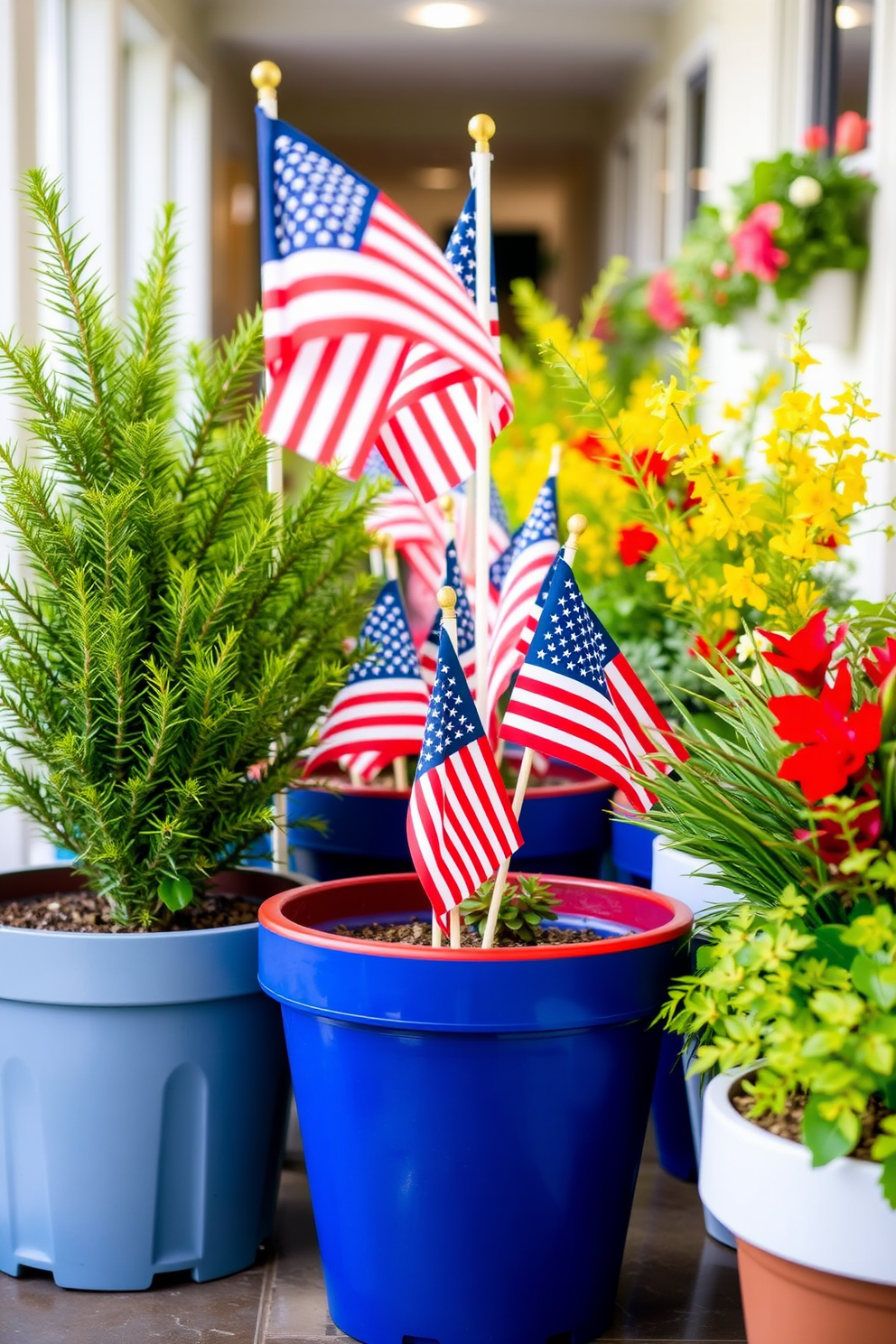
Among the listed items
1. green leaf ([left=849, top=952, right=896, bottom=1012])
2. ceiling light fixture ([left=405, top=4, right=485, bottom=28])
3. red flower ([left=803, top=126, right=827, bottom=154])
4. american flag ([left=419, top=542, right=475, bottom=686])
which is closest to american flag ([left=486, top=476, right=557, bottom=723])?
american flag ([left=419, top=542, right=475, bottom=686])

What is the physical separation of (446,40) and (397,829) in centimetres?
483

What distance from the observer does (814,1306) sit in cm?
107

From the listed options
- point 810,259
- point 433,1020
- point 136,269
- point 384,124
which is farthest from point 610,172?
point 433,1020

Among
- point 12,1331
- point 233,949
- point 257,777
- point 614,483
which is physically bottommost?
point 12,1331

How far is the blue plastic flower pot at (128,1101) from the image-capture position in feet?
4.83

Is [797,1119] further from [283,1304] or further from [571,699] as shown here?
[283,1304]

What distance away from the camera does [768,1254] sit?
1098 mm

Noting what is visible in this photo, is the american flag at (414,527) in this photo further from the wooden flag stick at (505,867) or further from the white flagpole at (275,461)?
the wooden flag stick at (505,867)

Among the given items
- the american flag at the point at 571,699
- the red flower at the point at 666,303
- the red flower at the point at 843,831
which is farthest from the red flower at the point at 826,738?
the red flower at the point at 666,303

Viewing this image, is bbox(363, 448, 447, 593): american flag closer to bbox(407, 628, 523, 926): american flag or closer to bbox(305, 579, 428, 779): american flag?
bbox(305, 579, 428, 779): american flag

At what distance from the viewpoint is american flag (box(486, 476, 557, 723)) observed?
5.54 ft

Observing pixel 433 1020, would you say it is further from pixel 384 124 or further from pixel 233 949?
pixel 384 124

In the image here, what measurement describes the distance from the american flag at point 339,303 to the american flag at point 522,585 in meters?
0.36

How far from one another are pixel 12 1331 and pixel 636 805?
2.84ft
